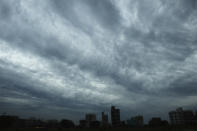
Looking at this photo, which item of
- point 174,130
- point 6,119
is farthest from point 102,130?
point 6,119

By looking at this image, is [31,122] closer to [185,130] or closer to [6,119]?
[6,119]

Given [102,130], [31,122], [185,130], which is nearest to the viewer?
[185,130]

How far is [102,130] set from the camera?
46625 millimetres

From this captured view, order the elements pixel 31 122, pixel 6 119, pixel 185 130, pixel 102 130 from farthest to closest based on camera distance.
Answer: pixel 31 122 → pixel 6 119 → pixel 102 130 → pixel 185 130

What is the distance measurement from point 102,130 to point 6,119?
80547 mm

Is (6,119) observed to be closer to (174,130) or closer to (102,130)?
(102,130)

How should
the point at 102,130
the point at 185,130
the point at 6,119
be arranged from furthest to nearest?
the point at 6,119 < the point at 102,130 < the point at 185,130

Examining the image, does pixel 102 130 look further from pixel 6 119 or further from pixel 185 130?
pixel 6 119

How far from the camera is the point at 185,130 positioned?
136 ft

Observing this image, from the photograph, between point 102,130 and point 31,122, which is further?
point 31,122

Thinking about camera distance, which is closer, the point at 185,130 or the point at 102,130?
the point at 185,130

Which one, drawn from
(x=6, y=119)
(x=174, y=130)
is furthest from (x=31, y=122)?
(x=174, y=130)

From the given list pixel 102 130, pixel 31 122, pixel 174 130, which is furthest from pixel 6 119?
pixel 31 122

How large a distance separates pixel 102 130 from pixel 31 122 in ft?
600
